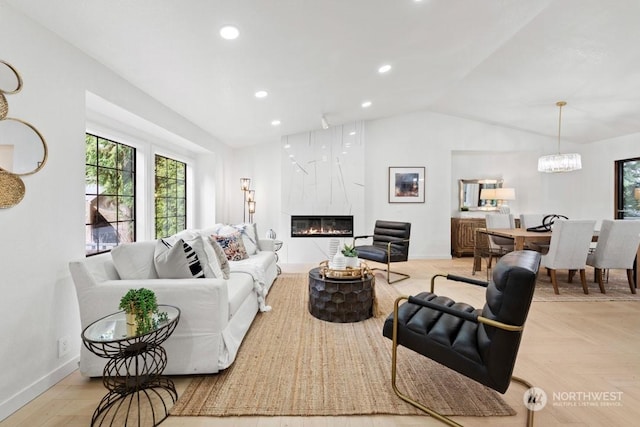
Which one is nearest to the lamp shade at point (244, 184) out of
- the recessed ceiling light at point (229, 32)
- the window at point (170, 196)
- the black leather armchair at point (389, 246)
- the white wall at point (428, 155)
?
the window at point (170, 196)

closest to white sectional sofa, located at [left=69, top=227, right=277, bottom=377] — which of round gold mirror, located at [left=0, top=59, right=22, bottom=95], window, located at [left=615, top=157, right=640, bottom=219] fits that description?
round gold mirror, located at [left=0, top=59, right=22, bottom=95]

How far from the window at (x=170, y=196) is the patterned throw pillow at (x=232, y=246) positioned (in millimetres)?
1011

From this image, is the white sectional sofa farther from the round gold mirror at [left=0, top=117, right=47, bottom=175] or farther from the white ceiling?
Result: the white ceiling

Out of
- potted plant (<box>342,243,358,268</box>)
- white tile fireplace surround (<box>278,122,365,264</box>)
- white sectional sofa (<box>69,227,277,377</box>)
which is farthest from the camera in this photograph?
white tile fireplace surround (<box>278,122,365,264</box>)

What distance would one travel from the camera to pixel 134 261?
7.03 feet

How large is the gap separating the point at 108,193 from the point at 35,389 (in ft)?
6.10

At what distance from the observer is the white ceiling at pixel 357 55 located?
1950 millimetres

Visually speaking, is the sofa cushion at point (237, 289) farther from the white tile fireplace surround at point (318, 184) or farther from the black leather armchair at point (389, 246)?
the white tile fireplace surround at point (318, 184)

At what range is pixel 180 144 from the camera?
4043 mm

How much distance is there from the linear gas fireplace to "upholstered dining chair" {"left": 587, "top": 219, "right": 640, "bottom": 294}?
3.63 metres

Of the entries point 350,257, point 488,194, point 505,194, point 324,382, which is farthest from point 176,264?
point 505,194

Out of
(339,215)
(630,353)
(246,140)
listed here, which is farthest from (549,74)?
(246,140)

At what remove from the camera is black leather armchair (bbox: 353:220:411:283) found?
4.18 meters

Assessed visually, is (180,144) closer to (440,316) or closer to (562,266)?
(440,316)
